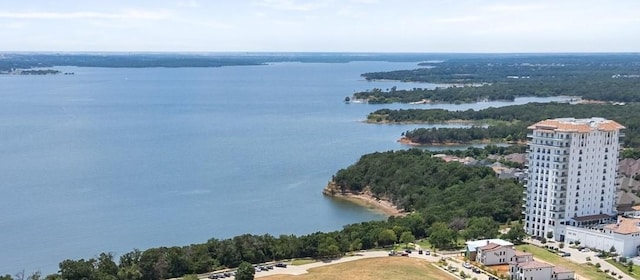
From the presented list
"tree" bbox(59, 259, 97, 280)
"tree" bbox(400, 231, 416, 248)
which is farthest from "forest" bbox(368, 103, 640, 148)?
"tree" bbox(59, 259, 97, 280)

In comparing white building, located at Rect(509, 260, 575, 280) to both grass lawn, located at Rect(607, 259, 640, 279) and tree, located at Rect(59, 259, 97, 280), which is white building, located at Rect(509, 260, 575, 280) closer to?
A: grass lawn, located at Rect(607, 259, 640, 279)

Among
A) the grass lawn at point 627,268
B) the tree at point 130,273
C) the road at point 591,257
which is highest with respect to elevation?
the tree at point 130,273

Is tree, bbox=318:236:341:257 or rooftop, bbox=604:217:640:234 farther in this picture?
rooftop, bbox=604:217:640:234

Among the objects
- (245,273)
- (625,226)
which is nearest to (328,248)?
(245,273)

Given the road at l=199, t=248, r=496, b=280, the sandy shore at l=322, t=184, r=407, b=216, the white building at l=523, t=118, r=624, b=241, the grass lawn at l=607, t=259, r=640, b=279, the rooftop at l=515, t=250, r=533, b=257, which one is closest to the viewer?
the road at l=199, t=248, r=496, b=280

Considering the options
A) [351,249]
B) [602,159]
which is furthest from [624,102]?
[351,249]

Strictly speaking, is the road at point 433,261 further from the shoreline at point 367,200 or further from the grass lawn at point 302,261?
the shoreline at point 367,200

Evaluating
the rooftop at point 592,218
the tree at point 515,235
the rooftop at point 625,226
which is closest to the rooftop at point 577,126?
the rooftop at point 592,218
